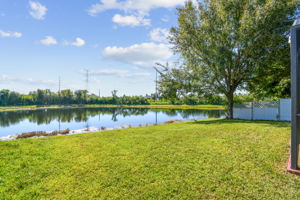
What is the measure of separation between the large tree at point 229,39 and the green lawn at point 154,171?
6.41m

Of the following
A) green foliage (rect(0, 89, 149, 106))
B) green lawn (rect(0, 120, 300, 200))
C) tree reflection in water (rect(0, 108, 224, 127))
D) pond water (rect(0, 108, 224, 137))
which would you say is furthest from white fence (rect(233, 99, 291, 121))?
green foliage (rect(0, 89, 149, 106))

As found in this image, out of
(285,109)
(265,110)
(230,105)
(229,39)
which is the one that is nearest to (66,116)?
(230,105)

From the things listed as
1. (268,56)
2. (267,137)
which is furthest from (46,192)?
(268,56)

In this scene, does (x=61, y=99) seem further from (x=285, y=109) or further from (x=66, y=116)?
(x=285, y=109)

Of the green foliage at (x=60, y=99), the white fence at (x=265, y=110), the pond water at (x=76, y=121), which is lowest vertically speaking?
the pond water at (x=76, y=121)

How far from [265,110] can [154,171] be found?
1032 cm

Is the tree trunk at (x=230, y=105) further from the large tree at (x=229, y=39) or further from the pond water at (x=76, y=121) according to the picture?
the pond water at (x=76, y=121)

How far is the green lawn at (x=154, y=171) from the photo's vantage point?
104 inches

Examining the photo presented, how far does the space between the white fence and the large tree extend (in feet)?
2.74

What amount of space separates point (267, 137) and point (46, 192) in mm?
5877

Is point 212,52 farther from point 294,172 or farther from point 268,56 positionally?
point 294,172

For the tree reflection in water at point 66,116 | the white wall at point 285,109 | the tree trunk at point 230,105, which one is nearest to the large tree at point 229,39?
the tree trunk at point 230,105

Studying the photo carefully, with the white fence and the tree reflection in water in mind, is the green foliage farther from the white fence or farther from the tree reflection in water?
the white fence

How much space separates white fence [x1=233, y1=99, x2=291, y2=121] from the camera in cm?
978
